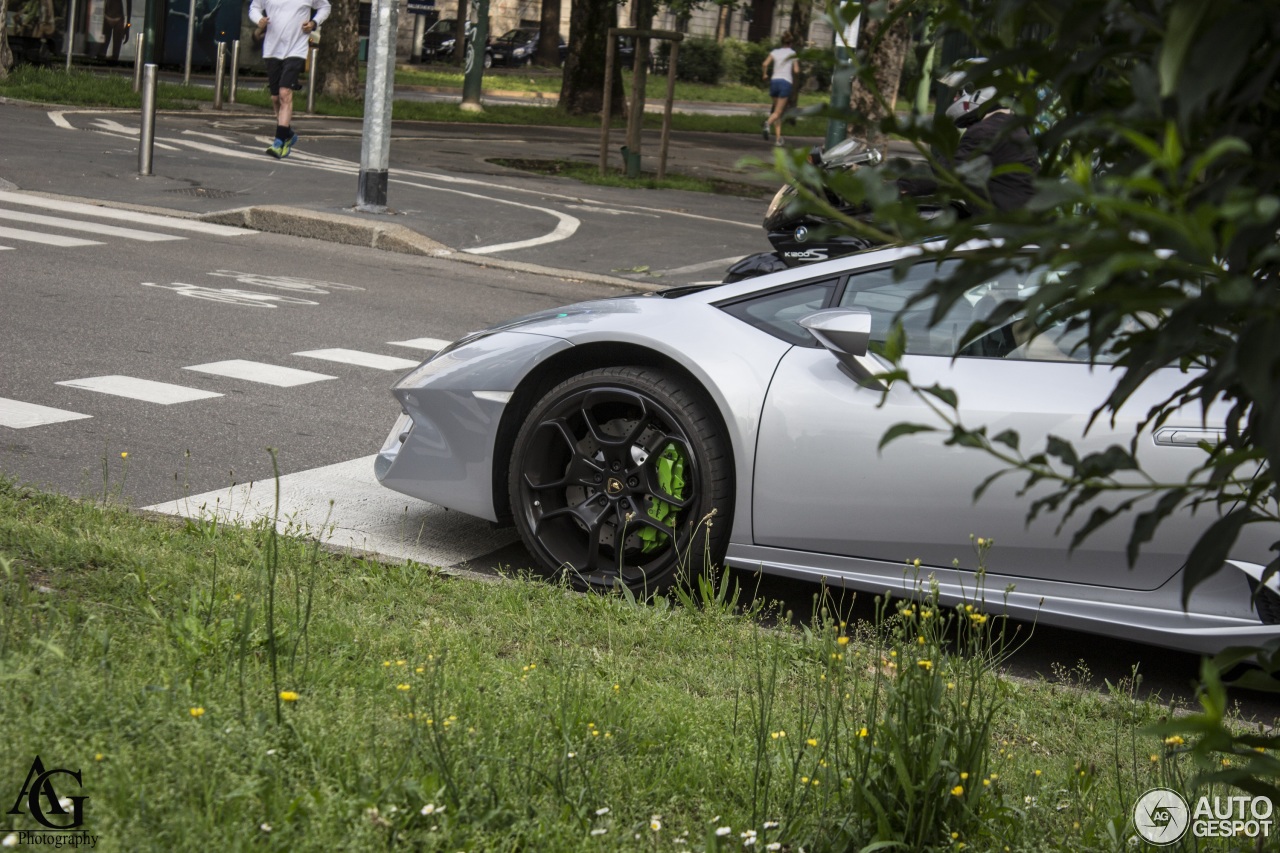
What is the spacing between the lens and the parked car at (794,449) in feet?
13.6

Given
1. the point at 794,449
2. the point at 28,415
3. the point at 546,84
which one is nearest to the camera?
the point at 794,449

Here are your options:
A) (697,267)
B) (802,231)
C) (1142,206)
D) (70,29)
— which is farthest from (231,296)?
(70,29)

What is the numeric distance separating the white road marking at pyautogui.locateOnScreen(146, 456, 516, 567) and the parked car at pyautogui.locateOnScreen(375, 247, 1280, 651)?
233 millimetres

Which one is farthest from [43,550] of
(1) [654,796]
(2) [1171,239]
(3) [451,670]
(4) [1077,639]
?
(2) [1171,239]

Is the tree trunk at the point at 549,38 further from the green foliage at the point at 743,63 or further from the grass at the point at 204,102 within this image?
the grass at the point at 204,102

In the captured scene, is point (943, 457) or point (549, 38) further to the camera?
point (549, 38)

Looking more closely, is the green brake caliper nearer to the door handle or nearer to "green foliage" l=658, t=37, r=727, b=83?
the door handle

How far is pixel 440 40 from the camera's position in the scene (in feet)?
198

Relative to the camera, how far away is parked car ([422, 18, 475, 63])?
59.9 meters

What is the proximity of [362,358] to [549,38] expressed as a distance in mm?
53553

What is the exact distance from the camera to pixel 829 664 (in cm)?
335

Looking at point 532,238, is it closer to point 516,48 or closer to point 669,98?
point 669,98

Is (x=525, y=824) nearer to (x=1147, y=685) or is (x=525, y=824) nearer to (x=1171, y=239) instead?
(x=1171, y=239)

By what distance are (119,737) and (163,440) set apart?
3532mm
